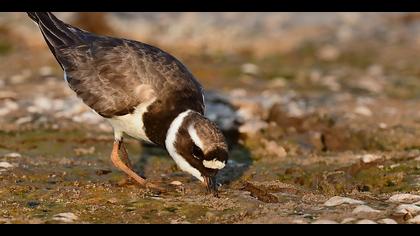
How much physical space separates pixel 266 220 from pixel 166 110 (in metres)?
1.99

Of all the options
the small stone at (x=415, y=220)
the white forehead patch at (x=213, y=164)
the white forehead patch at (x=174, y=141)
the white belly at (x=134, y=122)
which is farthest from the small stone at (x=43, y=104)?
the small stone at (x=415, y=220)

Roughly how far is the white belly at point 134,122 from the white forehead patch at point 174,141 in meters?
0.36

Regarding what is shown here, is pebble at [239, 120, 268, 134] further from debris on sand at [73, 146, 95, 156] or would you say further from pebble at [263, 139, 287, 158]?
debris on sand at [73, 146, 95, 156]

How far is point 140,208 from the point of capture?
22.2 ft

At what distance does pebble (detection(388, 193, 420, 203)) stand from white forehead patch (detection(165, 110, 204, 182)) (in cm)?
181

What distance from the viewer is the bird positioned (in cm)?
736

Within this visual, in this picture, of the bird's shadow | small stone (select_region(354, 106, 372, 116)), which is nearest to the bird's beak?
the bird's shadow

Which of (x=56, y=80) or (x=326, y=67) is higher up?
(x=326, y=67)

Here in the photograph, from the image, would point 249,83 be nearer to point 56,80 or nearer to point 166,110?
point 56,80

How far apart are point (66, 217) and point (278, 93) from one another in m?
6.94

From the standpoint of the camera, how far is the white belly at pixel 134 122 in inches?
311

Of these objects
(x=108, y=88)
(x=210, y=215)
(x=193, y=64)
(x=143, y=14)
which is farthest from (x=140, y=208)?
(x=143, y=14)

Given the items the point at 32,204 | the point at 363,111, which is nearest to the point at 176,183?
the point at 32,204

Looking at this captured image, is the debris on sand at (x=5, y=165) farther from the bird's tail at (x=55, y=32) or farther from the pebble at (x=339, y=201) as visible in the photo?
the pebble at (x=339, y=201)
